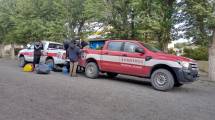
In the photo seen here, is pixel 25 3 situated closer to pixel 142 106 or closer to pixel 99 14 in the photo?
pixel 99 14

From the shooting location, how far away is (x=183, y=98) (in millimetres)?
9516

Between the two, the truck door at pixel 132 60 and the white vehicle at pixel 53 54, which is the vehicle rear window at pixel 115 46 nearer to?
the truck door at pixel 132 60

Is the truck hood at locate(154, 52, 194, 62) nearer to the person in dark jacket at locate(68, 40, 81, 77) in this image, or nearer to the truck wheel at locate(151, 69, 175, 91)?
the truck wheel at locate(151, 69, 175, 91)

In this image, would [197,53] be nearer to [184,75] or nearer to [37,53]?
[37,53]

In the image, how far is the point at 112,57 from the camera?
42.5ft

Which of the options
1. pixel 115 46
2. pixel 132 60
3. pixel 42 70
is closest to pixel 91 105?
pixel 132 60

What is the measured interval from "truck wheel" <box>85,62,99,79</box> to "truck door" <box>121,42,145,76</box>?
172cm

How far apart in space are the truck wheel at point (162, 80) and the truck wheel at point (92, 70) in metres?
3.30

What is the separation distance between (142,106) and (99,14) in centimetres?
1370

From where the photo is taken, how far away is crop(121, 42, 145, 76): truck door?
11.8 meters

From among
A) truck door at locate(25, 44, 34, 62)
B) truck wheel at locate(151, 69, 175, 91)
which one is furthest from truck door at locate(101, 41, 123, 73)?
truck door at locate(25, 44, 34, 62)

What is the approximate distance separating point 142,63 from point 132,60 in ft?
1.76

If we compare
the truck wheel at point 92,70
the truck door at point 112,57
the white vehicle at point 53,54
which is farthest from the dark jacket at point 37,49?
the truck door at point 112,57

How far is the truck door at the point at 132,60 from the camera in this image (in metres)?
11.8
